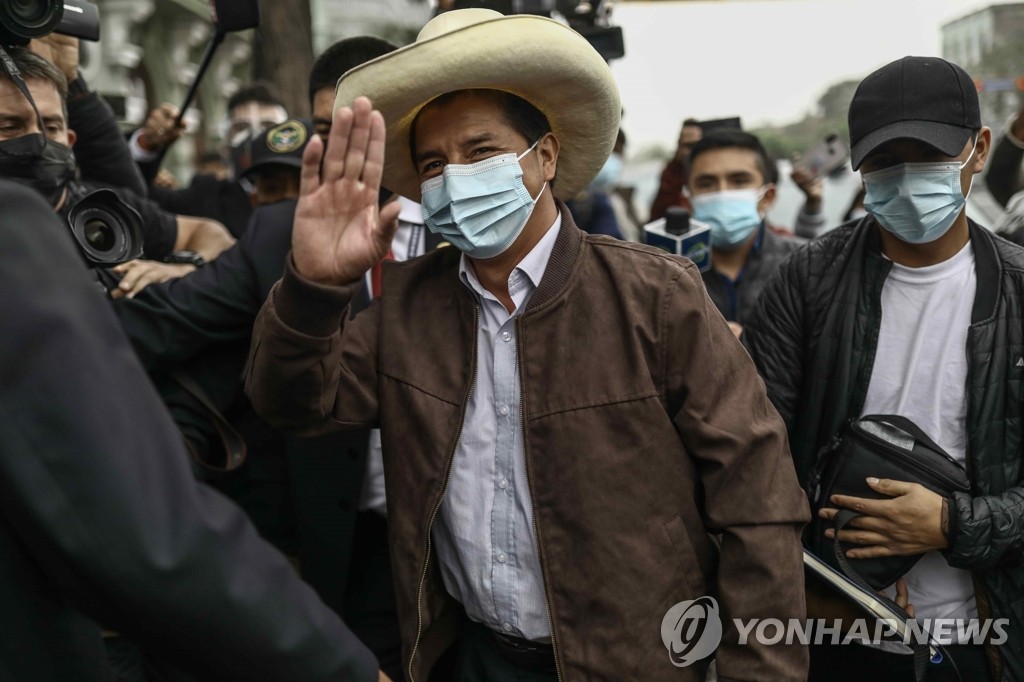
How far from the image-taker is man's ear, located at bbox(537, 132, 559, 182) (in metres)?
2.23

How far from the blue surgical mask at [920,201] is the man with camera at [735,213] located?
1275 millimetres

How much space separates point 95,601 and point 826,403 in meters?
1.99

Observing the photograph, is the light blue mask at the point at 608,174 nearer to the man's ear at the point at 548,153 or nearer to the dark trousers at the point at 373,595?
the dark trousers at the point at 373,595

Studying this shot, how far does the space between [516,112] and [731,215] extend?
6.53 ft

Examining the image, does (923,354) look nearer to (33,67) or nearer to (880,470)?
(880,470)

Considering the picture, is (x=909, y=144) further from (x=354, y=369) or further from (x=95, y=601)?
(x=95, y=601)

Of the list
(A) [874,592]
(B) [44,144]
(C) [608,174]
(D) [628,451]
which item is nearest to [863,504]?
(A) [874,592]

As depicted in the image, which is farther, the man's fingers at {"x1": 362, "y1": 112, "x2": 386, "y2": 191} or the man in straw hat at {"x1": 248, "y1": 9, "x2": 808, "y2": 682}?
the man in straw hat at {"x1": 248, "y1": 9, "x2": 808, "y2": 682}

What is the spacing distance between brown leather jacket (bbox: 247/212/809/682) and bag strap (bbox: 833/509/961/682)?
1.38ft

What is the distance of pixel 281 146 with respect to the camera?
147 inches

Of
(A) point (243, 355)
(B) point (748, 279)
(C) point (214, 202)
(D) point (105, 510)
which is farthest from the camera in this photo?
(C) point (214, 202)

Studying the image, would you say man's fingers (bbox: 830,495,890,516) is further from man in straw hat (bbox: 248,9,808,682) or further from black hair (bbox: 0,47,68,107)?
black hair (bbox: 0,47,68,107)

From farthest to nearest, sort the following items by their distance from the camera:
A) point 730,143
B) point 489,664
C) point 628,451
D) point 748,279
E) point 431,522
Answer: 1. point 730,143
2. point 748,279
3. point 489,664
4. point 431,522
5. point 628,451

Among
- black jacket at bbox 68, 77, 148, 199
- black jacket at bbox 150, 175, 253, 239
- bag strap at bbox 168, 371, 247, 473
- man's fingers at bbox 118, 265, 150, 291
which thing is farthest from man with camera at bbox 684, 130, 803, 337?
black jacket at bbox 150, 175, 253, 239
